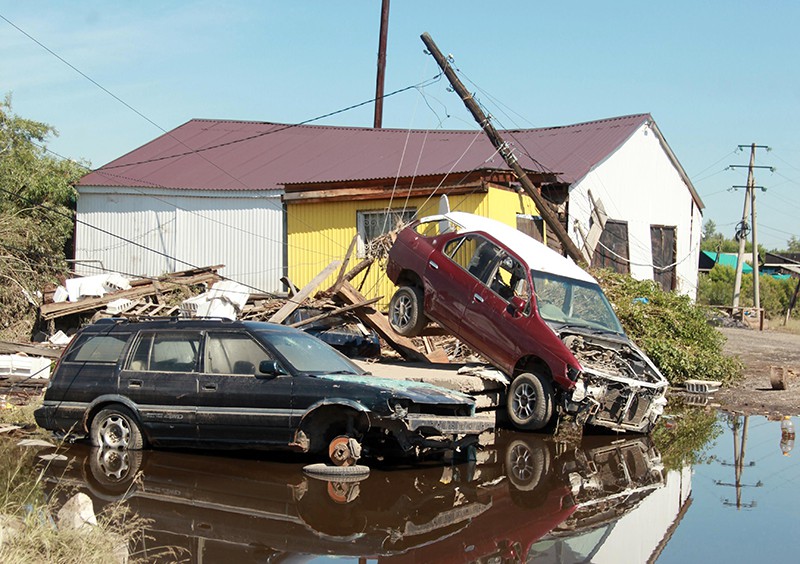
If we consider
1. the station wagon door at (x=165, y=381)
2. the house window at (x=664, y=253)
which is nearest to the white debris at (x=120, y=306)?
the station wagon door at (x=165, y=381)

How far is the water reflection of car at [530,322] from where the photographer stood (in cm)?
1203

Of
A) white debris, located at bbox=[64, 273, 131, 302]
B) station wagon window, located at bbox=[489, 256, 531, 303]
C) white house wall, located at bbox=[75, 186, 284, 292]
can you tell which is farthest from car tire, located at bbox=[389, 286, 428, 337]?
white house wall, located at bbox=[75, 186, 284, 292]

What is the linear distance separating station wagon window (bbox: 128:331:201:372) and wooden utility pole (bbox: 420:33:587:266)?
1180cm

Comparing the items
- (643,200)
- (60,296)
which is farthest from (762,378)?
(60,296)

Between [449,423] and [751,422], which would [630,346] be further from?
[449,423]

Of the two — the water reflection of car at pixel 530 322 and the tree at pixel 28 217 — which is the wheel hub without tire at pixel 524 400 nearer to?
the water reflection of car at pixel 530 322

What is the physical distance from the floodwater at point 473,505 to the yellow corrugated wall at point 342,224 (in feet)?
30.7

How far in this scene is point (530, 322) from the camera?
40.9 ft

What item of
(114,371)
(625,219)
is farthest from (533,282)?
(625,219)

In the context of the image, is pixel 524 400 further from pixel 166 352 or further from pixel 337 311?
pixel 337 311

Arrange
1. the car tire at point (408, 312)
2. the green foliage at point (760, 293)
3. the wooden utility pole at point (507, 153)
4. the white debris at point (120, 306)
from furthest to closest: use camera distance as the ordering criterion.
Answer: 1. the green foliage at point (760, 293)
2. the wooden utility pole at point (507, 153)
3. the white debris at point (120, 306)
4. the car tire at point (408, 312)

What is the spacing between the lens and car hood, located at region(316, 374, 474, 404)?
9141 mm

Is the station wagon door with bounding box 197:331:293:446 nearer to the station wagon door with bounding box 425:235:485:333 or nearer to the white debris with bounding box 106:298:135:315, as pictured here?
the station wagon door with bounding box 425:235:485:333

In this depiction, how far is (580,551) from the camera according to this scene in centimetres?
674
